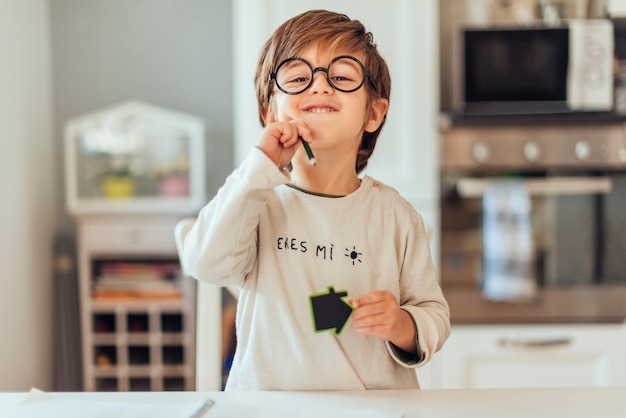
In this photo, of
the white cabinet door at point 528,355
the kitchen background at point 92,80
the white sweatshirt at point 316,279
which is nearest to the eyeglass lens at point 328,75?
the white sweatshirt at point 316,279

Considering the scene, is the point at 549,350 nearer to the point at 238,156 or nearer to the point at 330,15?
the point at 238,156

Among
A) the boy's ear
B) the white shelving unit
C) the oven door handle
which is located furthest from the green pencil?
the white shelving unit

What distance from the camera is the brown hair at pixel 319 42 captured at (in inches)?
30.2

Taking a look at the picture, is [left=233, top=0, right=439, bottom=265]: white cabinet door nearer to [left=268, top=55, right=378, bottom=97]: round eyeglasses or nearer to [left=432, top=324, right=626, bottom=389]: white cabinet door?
[left=432, top=324, right=626, bottom=389]: white cabinet door

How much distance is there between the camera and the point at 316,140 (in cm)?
76

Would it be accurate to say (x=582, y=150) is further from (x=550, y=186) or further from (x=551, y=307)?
(x=551, y=307)

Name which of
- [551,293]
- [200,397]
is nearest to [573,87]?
[551,293]

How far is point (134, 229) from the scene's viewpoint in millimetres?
2367

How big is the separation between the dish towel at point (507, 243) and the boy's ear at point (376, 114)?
127 cm

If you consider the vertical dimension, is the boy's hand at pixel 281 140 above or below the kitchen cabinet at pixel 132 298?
above

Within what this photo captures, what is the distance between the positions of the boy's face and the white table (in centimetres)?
27

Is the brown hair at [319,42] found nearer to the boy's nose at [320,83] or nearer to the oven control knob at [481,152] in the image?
the boy's nose at [320,83]

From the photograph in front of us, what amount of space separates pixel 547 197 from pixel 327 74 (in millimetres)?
1502

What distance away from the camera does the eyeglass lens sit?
0.75 m
